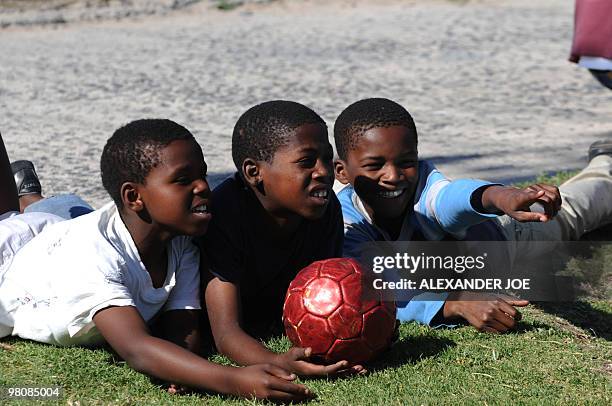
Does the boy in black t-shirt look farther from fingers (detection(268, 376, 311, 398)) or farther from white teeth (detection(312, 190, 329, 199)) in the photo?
fingers (detection(268, 376, 311, 398))

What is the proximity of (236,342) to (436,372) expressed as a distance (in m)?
0.86

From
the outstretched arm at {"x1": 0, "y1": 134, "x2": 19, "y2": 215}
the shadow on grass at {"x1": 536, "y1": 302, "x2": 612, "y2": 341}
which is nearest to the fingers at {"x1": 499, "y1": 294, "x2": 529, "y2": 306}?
the shadow on grass at {"x1": 536, "y1": 302, "x2": 612, "y2": 341}

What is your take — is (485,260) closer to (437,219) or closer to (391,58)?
(437,219)

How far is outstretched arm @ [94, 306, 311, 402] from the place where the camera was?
4105 millimetres

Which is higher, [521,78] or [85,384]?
[85,384]

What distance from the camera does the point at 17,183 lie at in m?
6.42

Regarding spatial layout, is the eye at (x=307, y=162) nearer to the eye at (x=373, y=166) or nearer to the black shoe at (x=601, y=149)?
the eye at (x=373, y=166)

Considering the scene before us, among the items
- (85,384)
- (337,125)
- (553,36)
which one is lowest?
(553,36)

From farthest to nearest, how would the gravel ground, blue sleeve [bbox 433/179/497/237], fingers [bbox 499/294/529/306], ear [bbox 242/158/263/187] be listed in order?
1. the gravel ground
2. fingers [bbox 499/294/529/306]
3. blue sleeve [bbox 433/179/497/237]
4. ear [bbox 242/158/263/187]

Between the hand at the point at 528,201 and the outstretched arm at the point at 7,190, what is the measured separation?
8.91 ft

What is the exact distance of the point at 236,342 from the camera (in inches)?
178


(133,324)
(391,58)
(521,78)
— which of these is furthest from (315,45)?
(133,324)

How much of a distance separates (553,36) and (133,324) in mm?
10564

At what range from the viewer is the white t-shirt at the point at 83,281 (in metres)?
4.51
